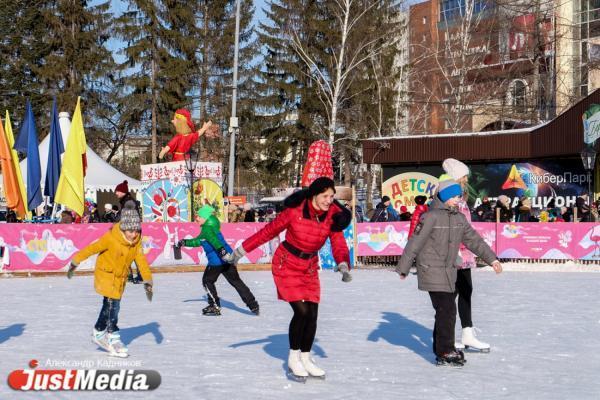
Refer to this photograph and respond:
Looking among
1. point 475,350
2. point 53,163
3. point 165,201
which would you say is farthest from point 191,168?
point 475,350

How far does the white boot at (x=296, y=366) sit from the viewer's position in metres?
6.55

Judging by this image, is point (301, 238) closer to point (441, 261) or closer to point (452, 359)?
point (441, 261)

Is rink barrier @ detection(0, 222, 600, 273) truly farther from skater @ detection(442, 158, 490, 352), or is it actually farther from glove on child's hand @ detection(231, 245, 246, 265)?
glove on child's hand @ detection(231, 245, 246, 265)

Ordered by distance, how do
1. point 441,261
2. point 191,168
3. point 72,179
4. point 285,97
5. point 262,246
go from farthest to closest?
point 285,97
point 191,168
point 262,246
point 72,179
point 441,261

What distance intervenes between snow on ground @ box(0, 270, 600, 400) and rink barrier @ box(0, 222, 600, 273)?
2951 millimetres

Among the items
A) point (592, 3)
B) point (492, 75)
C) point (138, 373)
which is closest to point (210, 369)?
point (138, 373)

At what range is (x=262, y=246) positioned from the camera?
19.8 meters

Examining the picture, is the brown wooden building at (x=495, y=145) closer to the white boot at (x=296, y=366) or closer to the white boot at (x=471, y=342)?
the white boot at (x=471, y=342)

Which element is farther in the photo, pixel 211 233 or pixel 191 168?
pixel 191 168

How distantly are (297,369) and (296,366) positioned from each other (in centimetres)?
2

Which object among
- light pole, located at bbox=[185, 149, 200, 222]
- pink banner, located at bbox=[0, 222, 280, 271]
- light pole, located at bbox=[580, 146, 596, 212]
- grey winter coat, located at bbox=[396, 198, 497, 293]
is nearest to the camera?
grey winter coat, located at bbox=[396, 198, 497, 293]

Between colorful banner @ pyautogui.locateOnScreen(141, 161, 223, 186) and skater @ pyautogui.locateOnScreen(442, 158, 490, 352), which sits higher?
colorful banner @ pyautogui.locateOnScreen(141, 161, 223, 186)

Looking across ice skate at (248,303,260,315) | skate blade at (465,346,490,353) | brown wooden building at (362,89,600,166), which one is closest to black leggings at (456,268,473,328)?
skate blade at (465,346,490,353)

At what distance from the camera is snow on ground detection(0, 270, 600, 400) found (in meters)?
6.37
